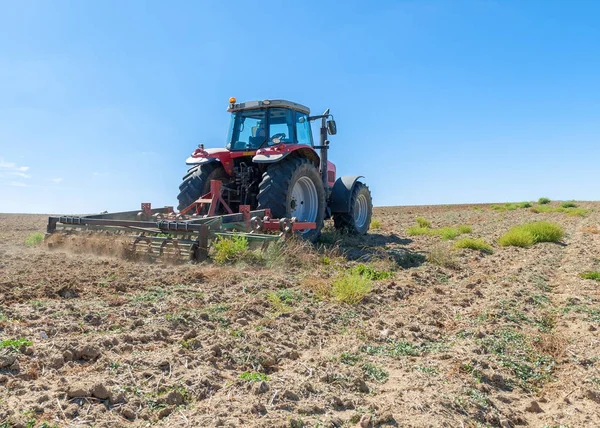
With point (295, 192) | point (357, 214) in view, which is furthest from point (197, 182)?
point (357, 214)

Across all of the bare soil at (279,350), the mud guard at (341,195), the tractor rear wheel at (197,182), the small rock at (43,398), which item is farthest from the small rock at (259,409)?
the mud guard at (341,195)

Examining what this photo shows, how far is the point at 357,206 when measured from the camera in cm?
1117

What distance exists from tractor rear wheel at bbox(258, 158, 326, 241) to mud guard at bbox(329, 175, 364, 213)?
1.17m

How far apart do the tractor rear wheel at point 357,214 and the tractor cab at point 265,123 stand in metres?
2.11

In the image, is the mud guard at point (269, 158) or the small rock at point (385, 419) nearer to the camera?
the small rock at point (385, 419)

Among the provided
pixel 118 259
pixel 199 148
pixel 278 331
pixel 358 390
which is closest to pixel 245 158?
pixel 199 148

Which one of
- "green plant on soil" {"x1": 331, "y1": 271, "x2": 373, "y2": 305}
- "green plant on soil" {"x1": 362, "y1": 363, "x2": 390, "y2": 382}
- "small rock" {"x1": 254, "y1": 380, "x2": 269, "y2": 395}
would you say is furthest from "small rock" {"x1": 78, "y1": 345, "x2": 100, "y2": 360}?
"green plant on soil" {"x1": 331, "y1": 271, "x2": 373, "y2": 305}

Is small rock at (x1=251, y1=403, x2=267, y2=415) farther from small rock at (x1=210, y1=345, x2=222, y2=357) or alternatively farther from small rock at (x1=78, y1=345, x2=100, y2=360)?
small rock at (x1=78, y1=345, x2=100, y2=360)

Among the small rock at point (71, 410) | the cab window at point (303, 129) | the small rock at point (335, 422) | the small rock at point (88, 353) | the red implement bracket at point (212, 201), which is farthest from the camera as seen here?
the cab window at point (303, 129)

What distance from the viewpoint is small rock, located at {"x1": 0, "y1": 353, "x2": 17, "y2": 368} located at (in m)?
2.48

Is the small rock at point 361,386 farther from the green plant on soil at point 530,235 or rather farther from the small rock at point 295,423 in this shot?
the green plant on soil at point 530,235

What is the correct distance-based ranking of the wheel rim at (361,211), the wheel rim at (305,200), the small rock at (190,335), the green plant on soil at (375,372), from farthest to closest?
the wheel rim at (361,211)
the wheel rim at (305,200)
the small rock at (190,335)
the green plant on soil at (375,372)

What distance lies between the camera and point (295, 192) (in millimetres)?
8773

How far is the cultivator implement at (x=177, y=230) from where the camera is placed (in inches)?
237
